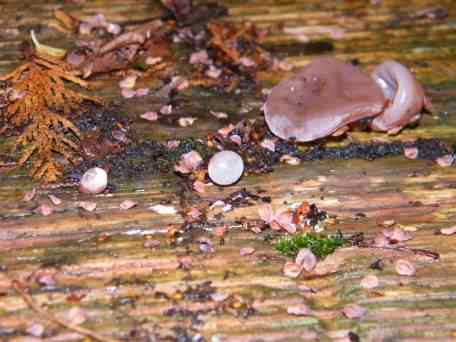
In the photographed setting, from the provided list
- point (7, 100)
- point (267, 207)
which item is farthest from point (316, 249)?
point (7, 100)

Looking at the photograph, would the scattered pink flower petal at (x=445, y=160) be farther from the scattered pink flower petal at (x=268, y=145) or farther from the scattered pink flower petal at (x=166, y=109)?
the scattered pink flower petal at (x=166, y=109)

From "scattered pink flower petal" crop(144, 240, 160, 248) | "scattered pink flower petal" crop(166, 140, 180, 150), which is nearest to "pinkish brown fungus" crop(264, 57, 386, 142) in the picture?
"scattered pink flower petal" crop(166, 140, 180, 150)

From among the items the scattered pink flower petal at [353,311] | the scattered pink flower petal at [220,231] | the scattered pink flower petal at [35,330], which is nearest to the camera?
the scattered pink flower petal at [35,330]

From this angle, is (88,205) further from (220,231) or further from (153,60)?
(153,60)

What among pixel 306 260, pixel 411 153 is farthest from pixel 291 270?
pixel 411 153

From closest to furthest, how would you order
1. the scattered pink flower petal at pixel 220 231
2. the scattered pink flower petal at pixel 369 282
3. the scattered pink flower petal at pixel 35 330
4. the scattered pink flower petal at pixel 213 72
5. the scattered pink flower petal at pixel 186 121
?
1. the scattered pink flower petal at pixel 35 330
2. the scattered pink flower petal at pixel 369 282
3. the scattered pink flower petal at pixel 220 231
4. the scattered pink flower petal at pixel 186 121
5. the scattered pink flower petal at pixel 213 72

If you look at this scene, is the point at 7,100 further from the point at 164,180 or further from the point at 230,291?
the point at 230,291

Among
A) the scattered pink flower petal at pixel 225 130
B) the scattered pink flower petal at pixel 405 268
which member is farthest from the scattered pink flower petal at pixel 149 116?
the scattered pink flower petal at pixel 405 268
